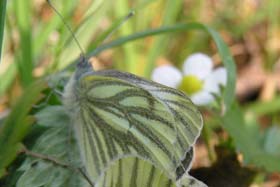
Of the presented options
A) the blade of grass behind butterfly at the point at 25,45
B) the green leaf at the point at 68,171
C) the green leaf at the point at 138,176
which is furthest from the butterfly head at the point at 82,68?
the blade of grass behind butterfly at the point at 25,45

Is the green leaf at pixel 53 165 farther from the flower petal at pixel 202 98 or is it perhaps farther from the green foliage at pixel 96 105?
the flower petal at pixel 202 98

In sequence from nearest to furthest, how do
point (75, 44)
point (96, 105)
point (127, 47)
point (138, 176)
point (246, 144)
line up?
point (138, 176), point (96, 105), point (246, 144), point (75, 44), point (127, 47)

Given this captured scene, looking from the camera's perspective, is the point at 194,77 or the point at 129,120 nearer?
the point at 129,120

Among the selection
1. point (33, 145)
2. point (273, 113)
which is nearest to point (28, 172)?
point (33, 145)

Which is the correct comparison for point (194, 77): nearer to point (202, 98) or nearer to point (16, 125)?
point (202, 98)

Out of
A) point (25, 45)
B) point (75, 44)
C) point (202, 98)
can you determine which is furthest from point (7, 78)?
point (202, 98)

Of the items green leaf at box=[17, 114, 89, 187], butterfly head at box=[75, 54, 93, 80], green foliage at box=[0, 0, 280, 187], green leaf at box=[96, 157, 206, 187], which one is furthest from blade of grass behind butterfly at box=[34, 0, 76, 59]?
green leaf at box=[96, 157, 206, 187]

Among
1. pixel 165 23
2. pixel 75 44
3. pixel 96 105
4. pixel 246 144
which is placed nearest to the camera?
pixel 96 105

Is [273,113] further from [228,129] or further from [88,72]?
[88,72]

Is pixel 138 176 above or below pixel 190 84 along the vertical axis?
above
